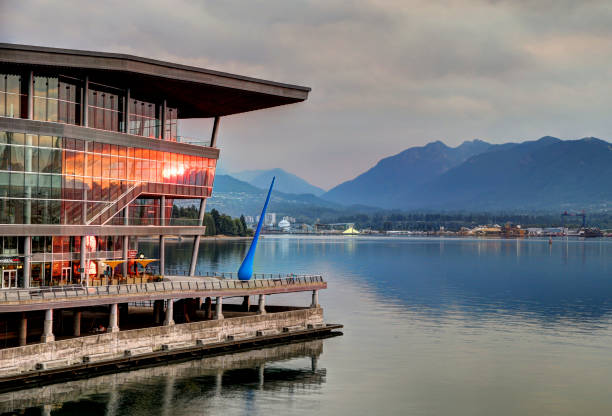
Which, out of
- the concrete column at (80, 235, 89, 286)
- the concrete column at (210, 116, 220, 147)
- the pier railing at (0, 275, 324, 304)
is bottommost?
the pier railing at (0, 275, 324, 304)

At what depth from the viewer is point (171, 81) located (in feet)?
262

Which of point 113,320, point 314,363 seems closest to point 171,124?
point 113,320

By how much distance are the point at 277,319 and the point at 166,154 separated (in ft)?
72.3

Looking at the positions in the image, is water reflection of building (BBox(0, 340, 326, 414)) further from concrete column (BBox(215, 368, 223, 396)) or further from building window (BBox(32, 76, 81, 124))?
building window (BBox(32, 76, 81, 124))

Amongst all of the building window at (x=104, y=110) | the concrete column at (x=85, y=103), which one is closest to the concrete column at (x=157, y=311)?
the concrete column at (x=85, y=103)

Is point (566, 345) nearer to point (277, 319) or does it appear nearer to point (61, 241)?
point (277, 319)

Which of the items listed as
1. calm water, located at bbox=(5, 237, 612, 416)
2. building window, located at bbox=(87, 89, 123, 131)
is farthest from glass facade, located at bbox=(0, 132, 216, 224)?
calm water, located at bbox=(5, 237, 612, 416)

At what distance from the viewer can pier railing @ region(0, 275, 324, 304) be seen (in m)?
59.3

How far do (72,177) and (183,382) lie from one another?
23640 mm

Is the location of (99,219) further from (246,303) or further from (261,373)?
(261,373)

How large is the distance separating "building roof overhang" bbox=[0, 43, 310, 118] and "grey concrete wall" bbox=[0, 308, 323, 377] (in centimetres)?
2573

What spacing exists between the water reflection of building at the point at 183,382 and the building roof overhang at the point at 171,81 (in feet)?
96.4

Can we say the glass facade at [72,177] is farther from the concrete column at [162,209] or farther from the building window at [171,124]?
the building window at [171,124]

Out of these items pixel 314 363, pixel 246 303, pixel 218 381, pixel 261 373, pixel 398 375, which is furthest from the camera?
pixel 246 303
